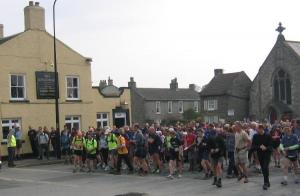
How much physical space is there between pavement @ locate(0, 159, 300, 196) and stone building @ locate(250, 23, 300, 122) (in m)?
34.0

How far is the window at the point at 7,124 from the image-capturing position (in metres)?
29.5

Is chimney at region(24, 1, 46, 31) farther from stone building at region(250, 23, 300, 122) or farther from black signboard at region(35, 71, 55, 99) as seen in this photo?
stone building at region(250, 23, 300, 122)

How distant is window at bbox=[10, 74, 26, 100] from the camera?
99.8ft

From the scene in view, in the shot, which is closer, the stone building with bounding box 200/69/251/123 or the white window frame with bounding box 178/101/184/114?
the stone building with bounding box 200/69/251/123

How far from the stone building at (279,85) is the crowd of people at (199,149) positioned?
3123 centimetres

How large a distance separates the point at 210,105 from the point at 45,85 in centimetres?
3246

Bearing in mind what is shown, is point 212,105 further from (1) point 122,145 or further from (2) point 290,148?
(2) point 290,148

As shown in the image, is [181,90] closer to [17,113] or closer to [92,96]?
[92,96]

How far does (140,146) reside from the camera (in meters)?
19.9

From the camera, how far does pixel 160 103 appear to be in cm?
7019

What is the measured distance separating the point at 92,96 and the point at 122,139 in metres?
15.1

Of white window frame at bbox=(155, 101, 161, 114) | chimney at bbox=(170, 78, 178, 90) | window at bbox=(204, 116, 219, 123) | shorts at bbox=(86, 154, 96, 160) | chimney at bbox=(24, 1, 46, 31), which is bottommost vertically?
shorts at bbox=(86, 154, 96, 160)

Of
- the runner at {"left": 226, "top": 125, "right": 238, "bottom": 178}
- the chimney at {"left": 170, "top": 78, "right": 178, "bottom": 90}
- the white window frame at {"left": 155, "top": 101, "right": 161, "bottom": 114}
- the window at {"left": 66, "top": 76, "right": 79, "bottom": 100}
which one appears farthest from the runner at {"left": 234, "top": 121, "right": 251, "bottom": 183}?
the chimney at {"left": 170, "top": 78, "right": 178, "bottom": 90}

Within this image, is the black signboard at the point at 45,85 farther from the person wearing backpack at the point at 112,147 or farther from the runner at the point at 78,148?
the person wearing backpack at the point at 112,147
